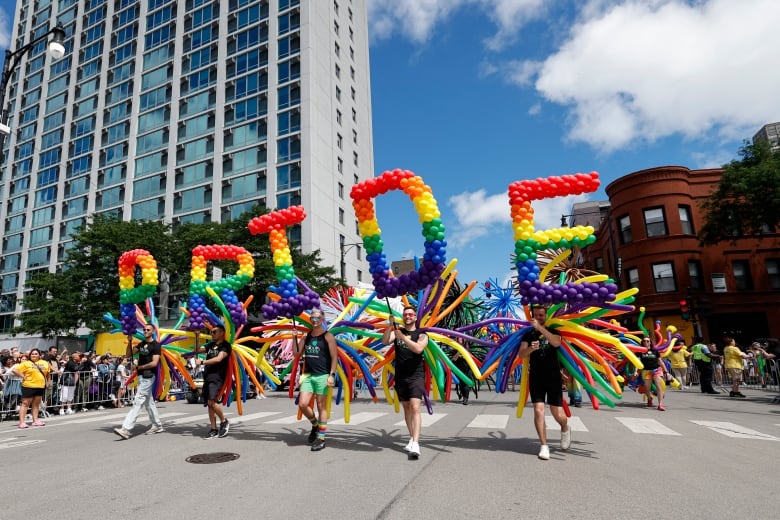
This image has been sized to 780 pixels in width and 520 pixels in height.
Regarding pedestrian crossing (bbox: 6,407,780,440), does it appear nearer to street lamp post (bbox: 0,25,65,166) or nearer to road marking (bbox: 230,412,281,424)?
road marking (bbox: 230,412,281,424)

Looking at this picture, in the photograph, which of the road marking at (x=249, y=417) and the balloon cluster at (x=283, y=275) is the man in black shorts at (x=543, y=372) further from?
the road marking at (x=249, y=417)

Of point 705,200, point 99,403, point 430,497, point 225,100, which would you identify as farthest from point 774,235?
point 225,100

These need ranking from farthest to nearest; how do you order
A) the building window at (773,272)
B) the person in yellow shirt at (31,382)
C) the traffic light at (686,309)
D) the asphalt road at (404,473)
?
1. the building window at (773,272)
2. the traffic light at (686,309)
3. the person in yellow shirt at (31,382)
4. the asphalt road at (404,473)

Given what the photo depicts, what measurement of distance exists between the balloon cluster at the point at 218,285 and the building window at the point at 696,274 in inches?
1057

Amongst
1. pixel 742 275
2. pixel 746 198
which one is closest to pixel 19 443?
pixel 746 198

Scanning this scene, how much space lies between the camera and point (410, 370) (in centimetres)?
630

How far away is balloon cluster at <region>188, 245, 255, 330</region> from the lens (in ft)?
27.5

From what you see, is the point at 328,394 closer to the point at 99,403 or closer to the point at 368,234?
the point at 368,234

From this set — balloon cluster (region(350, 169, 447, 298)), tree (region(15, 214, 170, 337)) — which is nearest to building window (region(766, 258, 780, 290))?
balloon cluster (region(350, 169, 447, 298))

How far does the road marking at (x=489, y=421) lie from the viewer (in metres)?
8.62

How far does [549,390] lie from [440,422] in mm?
3535

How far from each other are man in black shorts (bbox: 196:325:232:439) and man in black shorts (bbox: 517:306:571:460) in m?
4.75

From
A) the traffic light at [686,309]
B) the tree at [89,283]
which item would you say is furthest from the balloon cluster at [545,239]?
the tree at [89,283]

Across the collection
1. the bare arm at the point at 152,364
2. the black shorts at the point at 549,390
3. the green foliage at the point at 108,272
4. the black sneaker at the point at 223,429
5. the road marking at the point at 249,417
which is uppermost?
the green foliage at the point at 108,272
